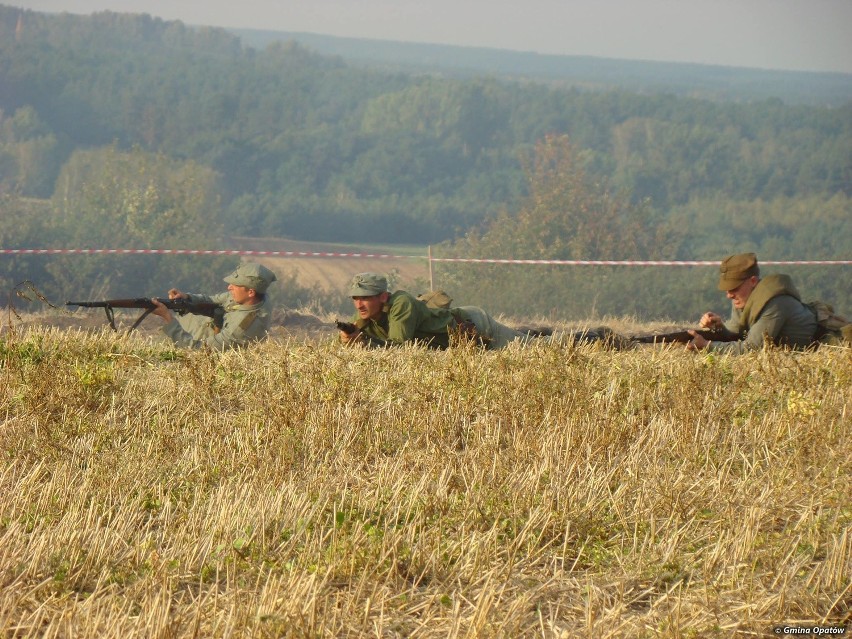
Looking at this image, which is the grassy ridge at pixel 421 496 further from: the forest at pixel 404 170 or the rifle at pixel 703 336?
the forest at pixel 404 170

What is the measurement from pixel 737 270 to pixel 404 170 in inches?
3080

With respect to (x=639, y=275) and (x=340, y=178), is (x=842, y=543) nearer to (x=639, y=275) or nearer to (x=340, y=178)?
(x=639, y=275)

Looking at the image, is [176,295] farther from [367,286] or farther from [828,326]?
[828,326]

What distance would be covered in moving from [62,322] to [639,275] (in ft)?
93.7

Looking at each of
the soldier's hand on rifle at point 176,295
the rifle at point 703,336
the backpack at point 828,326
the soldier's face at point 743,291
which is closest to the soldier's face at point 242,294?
the soldier's hand on rifle at point 176,295

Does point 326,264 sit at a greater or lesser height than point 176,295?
lesser

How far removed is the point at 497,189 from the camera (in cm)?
8531

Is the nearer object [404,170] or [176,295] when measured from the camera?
[176,295]

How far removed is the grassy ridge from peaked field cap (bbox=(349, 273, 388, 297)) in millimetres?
1809

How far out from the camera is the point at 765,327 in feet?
33.5

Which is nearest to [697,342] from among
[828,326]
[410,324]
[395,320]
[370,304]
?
[828,326]

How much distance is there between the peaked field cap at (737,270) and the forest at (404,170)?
2558 cm

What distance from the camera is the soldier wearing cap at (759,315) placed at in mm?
10195

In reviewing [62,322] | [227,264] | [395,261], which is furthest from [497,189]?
[62,322]
